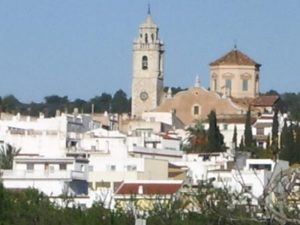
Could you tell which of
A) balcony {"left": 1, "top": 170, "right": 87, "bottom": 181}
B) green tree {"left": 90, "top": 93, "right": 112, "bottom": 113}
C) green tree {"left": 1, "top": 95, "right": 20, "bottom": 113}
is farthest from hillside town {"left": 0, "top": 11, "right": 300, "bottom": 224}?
green tree {"left": 90, "top": 93, "right": 112, "bottom": 113}

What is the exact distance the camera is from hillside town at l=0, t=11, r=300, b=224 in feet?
188

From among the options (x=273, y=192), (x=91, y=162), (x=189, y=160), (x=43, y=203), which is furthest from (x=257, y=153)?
(x=273, y=192)

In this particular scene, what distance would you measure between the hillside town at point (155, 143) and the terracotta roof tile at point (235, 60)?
7 cm

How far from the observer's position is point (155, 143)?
294 feet

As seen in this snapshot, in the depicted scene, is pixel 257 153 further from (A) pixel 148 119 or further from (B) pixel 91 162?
(A) pixel 148 119

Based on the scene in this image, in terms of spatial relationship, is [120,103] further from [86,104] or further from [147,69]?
[147,69]

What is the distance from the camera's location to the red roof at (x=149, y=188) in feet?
176

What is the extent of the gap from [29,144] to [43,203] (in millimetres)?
42371

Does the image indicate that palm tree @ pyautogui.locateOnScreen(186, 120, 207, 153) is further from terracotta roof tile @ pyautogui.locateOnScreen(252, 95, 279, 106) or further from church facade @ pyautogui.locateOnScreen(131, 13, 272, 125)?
terracotta roof tile @ pyautogui.locateOnScreen(252, 95, 279, 106)

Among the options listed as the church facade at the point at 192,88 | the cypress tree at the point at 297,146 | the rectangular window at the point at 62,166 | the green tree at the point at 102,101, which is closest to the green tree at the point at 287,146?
the cypress tree at the point at 297,146

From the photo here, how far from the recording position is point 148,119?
368ft

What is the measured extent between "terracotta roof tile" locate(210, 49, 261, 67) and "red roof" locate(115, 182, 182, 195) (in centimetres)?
6347

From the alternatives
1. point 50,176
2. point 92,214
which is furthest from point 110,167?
point 92,214

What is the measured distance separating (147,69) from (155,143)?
116 ft
